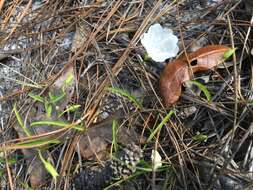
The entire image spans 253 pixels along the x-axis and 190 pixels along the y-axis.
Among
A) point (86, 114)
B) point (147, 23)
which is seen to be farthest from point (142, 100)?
point (147, 23)

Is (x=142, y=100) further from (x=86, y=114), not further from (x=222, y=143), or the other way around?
(x=222, y=143)

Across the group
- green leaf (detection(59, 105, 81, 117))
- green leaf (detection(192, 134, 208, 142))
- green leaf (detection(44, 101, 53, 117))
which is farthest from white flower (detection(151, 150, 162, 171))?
→ green leaf (detection(44, 101, 53, 117))

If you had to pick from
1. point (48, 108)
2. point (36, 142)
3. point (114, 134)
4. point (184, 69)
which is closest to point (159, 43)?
point (184, 69)

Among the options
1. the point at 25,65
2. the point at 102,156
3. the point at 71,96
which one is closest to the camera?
the point at 102,156

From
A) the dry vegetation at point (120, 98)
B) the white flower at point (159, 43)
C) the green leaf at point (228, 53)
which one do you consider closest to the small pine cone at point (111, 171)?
the dry vegetation at point (120, 98)

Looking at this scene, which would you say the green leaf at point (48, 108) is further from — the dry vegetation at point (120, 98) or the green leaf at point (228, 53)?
the green leaf at point (228, 53)

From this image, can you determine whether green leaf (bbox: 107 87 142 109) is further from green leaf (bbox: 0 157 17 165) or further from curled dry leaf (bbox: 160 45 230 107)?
green leaf (bbox: 0 157 17 165)

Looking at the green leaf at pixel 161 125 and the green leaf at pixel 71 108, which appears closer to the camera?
the green leaf at pixel 161 125
